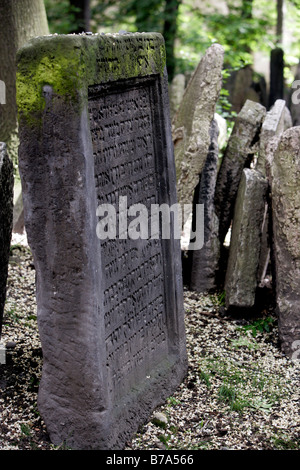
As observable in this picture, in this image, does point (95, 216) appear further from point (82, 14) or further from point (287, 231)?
point (82, 14)

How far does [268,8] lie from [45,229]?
11186 millimetres

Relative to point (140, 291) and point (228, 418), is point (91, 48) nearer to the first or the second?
point (140, 291)

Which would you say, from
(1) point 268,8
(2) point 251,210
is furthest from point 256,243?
(1) point 268,8

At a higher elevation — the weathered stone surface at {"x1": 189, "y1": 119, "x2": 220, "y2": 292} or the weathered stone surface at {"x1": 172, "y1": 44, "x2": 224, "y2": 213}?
the weathered stone surface at {"x1": 172, "y1": 44, "x2": 224, "y2": 213}

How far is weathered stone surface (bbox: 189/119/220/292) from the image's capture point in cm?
494

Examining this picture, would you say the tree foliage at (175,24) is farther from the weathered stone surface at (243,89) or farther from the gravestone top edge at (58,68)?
the gravestone top edge at (58,68)

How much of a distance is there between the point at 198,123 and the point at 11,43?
2.18 meters

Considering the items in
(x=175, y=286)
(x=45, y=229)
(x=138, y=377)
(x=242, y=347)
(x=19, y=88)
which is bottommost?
(x=242, y=347)

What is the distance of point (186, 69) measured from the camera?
10562 millimetres

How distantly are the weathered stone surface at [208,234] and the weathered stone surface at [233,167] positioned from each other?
16 cm

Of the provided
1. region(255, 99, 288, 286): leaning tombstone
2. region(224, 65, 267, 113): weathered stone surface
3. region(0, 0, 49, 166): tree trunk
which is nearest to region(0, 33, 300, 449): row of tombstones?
region(255, 99, 288, 286): leaning tombstone

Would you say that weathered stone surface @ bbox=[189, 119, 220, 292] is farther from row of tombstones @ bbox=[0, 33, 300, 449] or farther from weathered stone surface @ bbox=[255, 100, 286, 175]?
row of tombstones @ bbox=[0, 33, 300, 449]

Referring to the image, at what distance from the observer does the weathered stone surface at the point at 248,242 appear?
4523 millimetres

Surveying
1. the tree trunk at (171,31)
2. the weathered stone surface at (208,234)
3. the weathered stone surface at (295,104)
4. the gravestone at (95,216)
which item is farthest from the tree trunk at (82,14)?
the gravestone at (95,216)
